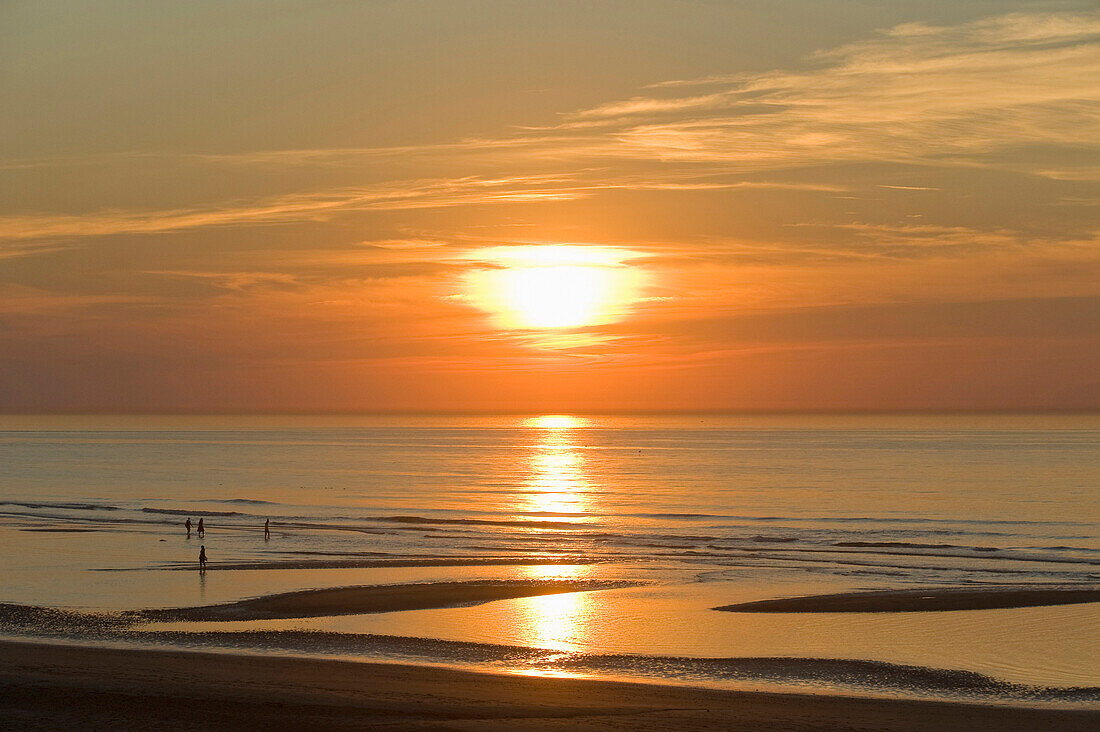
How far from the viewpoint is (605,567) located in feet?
153

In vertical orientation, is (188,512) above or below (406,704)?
below

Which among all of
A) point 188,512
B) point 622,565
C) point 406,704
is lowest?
point 188,512

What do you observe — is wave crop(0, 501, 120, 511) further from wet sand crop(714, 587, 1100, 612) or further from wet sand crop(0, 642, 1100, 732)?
wet sand crop(714, 587, 1100, 612)

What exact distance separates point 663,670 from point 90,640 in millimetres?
15683

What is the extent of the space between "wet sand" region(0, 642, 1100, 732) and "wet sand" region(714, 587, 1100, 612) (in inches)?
491

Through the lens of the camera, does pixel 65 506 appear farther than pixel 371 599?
Yes

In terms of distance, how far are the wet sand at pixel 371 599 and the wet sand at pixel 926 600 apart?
6.76m

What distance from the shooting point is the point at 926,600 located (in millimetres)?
37688

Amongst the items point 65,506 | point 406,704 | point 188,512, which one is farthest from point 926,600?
point 65,506

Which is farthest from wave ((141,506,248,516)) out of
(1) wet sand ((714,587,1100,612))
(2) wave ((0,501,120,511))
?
(1) wet sand ((714,587,1100,612))

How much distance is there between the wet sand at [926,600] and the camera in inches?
1423

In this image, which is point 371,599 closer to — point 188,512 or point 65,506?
point 188,512

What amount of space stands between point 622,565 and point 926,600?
14.1 meters

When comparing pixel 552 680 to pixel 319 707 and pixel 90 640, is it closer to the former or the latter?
pixel 319 707
